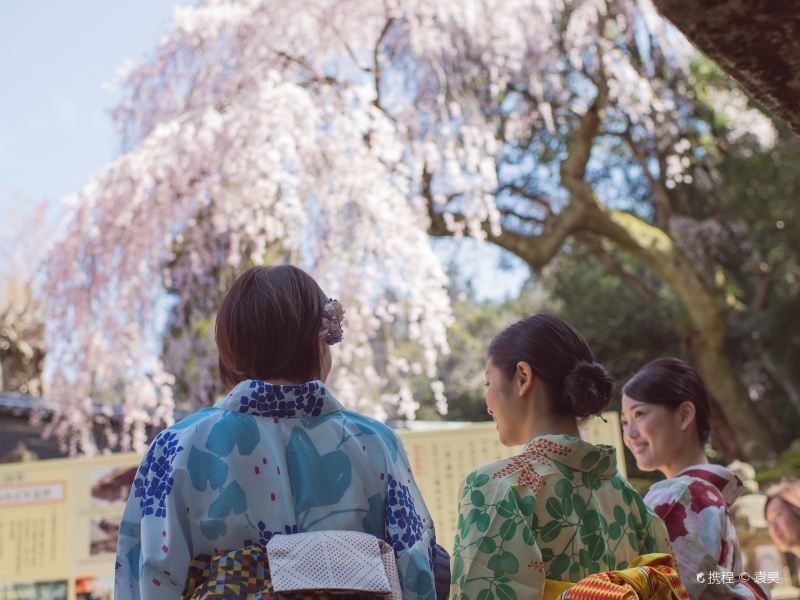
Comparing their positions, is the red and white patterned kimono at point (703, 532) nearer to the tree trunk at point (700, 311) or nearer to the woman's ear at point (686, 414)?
the woman's ear at point (686, 414)

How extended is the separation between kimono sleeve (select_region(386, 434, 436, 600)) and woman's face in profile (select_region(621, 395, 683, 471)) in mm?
1026

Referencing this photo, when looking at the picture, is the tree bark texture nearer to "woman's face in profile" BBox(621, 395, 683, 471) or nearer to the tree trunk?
"woman's face in profile" BBox(621, 395, 683, 471)

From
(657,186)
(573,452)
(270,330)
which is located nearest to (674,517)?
(573,452)

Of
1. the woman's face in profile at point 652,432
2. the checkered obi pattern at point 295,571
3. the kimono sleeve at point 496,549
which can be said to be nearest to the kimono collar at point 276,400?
the checkered obi pattern at point 295,571

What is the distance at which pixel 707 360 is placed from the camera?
1040cm

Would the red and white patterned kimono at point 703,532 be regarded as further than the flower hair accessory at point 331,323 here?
Yes

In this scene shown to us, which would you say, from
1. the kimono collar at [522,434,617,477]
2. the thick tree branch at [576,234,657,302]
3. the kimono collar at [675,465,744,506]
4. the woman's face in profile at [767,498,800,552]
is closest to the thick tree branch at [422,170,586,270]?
the thick tree branch at [576,234,657,302]

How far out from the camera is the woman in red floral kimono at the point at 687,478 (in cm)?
216

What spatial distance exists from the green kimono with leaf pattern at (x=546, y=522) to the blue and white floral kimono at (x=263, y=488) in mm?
100

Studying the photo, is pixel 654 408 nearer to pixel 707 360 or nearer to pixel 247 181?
pixel 247 181

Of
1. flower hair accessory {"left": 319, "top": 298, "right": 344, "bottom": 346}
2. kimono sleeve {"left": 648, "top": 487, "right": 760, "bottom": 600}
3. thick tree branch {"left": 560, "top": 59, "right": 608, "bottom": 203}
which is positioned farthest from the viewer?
thick tree branch {"left": 560, "top": 59, "right": 608, "bottom": 203}

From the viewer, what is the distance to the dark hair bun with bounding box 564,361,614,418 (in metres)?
1.90

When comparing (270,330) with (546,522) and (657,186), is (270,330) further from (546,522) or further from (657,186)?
(657,186)

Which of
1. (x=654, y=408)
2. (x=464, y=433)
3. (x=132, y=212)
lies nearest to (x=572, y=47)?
(x=132, y=212)
